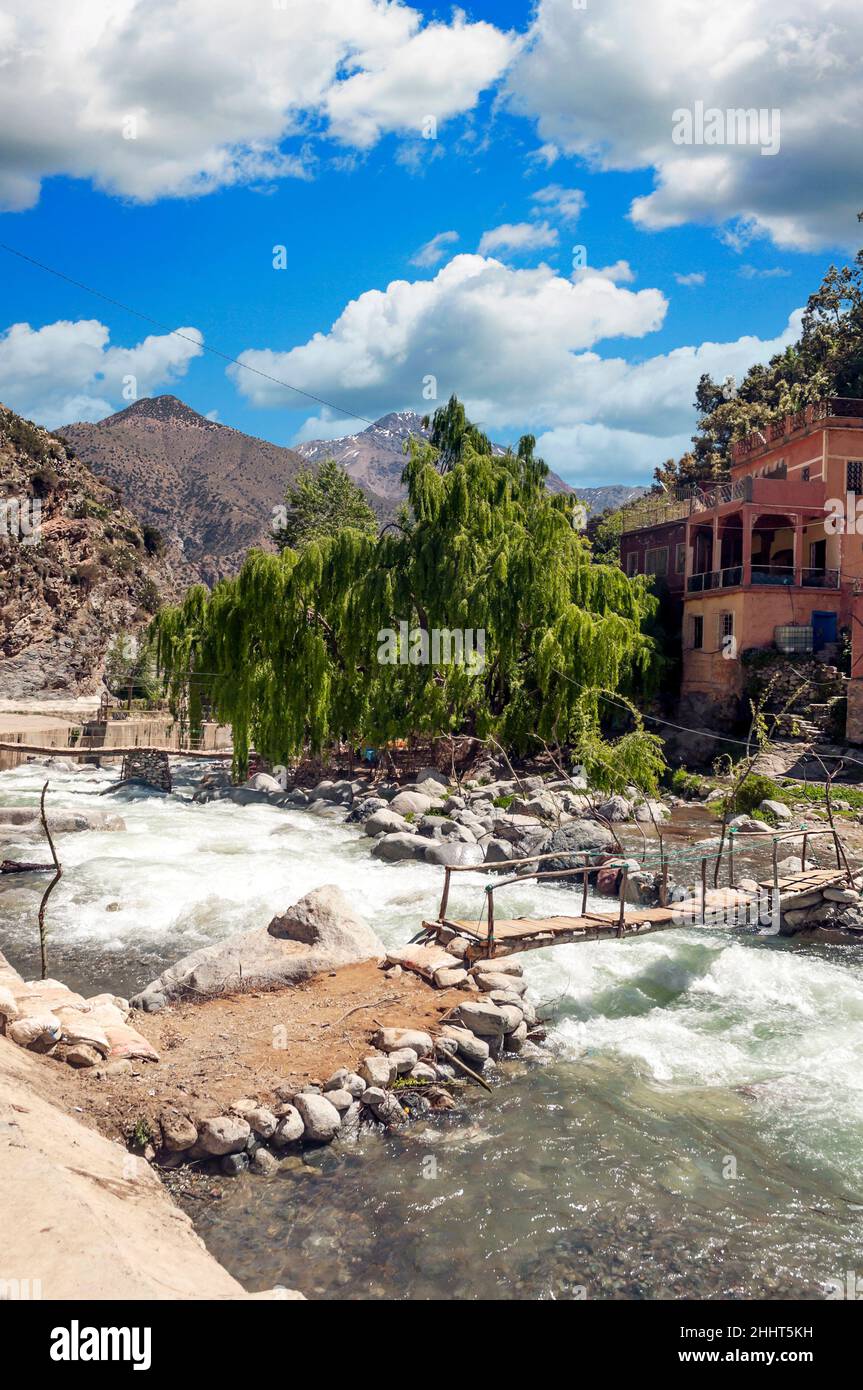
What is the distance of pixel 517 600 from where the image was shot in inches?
Answer: 925

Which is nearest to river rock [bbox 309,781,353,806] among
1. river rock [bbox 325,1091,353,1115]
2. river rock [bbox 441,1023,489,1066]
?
river rock [bbox 441,1023,489,1066]

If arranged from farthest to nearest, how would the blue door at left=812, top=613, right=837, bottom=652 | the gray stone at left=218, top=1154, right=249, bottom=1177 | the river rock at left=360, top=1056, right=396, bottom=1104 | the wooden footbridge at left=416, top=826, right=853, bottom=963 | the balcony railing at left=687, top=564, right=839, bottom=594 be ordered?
the balcony railing at left=687, top=564, right=839, bottom=594 < the blue door at left=812, top=613, right=837, bottom=652 < the wooden footbridge at left=416, top=826, right=853, bottom=963 < the river rock at left=360, top=1056, right=396, bottom=1104 < the gray stone at left=218, top=1154, right=249, bottom=1177

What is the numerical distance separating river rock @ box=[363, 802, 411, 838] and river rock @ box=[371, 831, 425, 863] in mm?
1252

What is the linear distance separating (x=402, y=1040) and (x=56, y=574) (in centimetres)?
5138

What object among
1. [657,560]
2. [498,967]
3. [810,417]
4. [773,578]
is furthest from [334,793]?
[810,417]

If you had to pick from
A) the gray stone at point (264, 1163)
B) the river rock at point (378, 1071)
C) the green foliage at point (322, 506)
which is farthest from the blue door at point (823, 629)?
the gray stone at point (264, 1163)

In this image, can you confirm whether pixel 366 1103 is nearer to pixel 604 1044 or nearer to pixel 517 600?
pixel 604 1044

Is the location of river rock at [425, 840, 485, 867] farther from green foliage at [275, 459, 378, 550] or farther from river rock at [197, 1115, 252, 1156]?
green foliage at [275, 459, 378, 550]

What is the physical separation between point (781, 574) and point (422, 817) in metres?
18.5

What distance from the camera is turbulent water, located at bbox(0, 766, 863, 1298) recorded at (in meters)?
5.54
